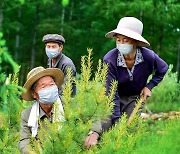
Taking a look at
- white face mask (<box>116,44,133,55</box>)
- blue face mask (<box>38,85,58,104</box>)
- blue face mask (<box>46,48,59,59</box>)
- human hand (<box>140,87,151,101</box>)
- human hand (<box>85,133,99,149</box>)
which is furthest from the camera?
blue face mask (<box>46,48,59,59</box>)

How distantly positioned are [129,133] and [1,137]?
1008 millimetres

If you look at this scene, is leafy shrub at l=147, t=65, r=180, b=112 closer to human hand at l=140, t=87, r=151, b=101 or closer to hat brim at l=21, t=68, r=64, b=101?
human hand at l=140, t=87, r=151, b=101

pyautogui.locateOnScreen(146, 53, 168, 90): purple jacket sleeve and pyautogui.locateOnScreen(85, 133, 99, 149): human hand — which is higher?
pyautogui.locateOnScreen(146, 53, 168, 90): purple jacket sleeve

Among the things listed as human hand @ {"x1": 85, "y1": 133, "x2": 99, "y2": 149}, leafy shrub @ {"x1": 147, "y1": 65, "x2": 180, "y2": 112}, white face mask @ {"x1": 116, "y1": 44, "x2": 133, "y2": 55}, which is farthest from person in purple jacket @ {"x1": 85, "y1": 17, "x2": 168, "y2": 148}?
leafy shrub @ {"x1": 147, "y1": 65, "x2": 180, "y2": 112}

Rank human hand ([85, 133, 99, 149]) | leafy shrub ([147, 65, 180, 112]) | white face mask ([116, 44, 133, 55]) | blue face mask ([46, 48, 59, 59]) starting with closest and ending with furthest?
human hand ([85, 133, 99, 149]) → white face mask ([116, 44, 133, 55]) → blue face mask ([46, 48, 59, 59]) → leafy shrub ([147, 65, 180, 112])

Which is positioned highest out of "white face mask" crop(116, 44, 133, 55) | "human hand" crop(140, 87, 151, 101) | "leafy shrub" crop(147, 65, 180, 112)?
"white face mask" crop(116, 44, 133, 55)

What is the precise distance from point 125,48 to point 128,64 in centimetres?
22

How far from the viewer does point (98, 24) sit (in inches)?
1000

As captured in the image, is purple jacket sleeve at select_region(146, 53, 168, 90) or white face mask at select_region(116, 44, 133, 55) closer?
white face mask at select_region(116, 44, 133, 55)

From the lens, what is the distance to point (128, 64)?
5.28 meters

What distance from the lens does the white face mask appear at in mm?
5057

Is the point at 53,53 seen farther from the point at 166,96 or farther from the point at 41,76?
the point at 166,96

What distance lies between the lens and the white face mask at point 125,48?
16.6 feet

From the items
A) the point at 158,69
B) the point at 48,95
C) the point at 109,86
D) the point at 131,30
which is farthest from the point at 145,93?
the point at 48,95
